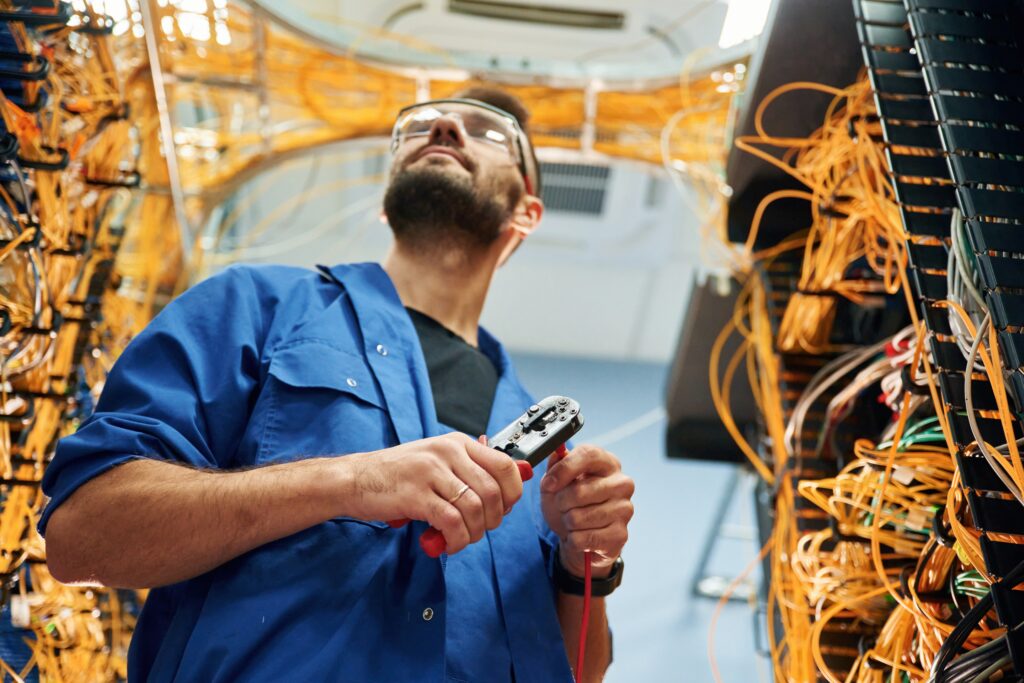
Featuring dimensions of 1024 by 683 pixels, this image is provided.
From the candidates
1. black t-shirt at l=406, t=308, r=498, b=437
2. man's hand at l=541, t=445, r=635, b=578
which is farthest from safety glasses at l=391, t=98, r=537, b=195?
man's hand at l=541, t=445, r=635, b=578

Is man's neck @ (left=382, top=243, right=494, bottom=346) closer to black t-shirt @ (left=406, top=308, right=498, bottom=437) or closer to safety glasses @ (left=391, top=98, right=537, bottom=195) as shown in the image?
black t-shirt @ (left=406, top=308, right=498, bottom=437)

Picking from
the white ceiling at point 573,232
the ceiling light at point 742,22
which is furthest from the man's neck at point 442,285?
the ceiling light at point 742,22

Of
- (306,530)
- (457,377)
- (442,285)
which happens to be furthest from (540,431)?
(442,285)

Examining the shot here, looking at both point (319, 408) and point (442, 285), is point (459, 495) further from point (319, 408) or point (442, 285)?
point (442, 285)

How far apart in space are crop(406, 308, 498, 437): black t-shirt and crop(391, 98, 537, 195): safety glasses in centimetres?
37

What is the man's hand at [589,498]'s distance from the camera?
1.19 metres

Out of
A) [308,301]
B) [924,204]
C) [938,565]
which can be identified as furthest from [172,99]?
[938,565]

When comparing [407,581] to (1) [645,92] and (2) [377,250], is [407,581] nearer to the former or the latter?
(1) [645,92]

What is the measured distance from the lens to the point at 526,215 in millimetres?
1914

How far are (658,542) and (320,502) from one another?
257 cm

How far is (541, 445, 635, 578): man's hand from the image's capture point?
46.9 inches

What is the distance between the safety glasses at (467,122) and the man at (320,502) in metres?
0.40

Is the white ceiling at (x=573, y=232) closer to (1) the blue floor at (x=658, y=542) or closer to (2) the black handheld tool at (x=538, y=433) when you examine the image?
(1) the blue floor at (x=658, y=542)

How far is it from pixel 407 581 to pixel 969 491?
0.60 m
